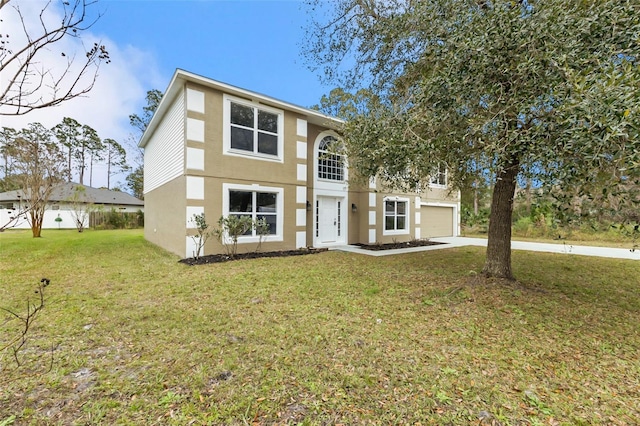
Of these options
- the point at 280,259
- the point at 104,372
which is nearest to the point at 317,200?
the point at 280,259

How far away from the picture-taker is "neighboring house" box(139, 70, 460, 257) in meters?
8.32

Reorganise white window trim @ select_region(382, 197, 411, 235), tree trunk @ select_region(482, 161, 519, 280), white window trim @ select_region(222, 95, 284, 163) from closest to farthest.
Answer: tree trunk @ select_region(482, 161, 519, 280)
white window trim @ select_region(222, 95, 284, 163)
white window trim @ select_region(382, 197, 411, 235)

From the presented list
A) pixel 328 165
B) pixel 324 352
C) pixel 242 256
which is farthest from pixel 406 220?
pixel 324 352

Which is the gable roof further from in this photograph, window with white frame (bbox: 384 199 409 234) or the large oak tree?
window with white frame (bbox: 384 199 409 234)

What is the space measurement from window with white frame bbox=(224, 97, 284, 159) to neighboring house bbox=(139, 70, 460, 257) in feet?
0.10

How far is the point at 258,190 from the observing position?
941 centimetres

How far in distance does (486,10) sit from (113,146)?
42313 millimetres

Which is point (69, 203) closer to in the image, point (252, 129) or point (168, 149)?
point (168, 149)

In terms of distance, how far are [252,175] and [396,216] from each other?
7.50 m

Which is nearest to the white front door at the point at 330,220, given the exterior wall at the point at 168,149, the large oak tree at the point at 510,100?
the exterior wall at the point at 168,149

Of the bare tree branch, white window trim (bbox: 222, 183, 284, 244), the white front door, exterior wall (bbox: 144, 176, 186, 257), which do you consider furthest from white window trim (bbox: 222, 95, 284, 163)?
the bare tree branch

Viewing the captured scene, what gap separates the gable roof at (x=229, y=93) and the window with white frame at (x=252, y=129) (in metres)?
0.26

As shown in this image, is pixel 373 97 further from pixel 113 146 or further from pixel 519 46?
pixel 113 146

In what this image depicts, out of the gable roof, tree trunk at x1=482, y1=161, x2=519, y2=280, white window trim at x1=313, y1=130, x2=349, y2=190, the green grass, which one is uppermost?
the gable roof
